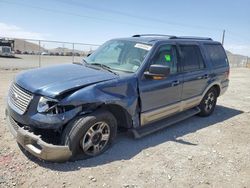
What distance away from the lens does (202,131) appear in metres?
5.92

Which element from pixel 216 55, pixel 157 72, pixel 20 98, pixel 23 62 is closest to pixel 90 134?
pixel 20 98

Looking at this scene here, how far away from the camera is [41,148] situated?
Result: 12.0 feet

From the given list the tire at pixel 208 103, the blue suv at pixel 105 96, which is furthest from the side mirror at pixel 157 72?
the tire at pixel 208 103

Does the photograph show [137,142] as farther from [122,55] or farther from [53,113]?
[53,113]

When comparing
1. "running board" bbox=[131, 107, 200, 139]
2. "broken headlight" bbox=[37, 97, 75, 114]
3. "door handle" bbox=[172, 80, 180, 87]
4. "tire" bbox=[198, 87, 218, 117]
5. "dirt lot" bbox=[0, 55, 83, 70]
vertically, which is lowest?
"dirt lot" bbox=[0, 55, 83, 70]

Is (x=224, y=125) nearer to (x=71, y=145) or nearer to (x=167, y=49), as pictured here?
(x=167, y=49)

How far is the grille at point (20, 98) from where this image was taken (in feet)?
12.8

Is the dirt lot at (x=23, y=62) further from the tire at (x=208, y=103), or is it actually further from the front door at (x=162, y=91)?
the front door at (x=162, y=91)

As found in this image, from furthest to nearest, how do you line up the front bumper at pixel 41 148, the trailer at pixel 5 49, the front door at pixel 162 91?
the trailer at pixel 5 49 < the front door at pixel 162 91 < the front bumper at pixel 41 148

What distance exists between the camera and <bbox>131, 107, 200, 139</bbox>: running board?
5.00 m

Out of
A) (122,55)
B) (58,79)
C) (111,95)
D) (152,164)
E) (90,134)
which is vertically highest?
(122,55)

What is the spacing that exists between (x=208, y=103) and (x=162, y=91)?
235 cm

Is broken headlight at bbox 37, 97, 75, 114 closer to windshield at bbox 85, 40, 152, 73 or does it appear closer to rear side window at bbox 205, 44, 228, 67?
windshield at bbox 85, 40, 152, 73

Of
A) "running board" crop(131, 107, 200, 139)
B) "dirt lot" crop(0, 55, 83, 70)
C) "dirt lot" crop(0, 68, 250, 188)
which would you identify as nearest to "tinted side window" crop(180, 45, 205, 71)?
"running board" crop(131, 107, 200, 139)
